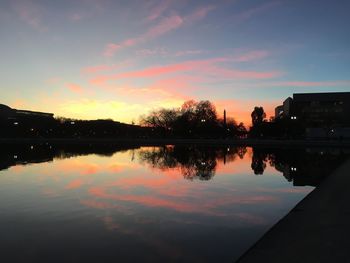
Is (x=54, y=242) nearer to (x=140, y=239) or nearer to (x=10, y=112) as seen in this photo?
(x=140, y=239)

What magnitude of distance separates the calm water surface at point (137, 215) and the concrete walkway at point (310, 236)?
0.68 m

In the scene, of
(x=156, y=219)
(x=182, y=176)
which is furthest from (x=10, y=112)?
(x=156, y=219)

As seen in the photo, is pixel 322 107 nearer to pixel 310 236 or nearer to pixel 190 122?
pixel 190 122

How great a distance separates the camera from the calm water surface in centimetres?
1027

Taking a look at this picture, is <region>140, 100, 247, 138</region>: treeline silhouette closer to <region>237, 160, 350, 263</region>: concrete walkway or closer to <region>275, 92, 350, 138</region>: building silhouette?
<region>275, 92, 350, 138</region>: building silhouette

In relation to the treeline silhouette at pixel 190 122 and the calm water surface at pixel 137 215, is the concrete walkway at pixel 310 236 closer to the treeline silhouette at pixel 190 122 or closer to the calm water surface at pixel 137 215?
the calm water surface at pixel 137 215

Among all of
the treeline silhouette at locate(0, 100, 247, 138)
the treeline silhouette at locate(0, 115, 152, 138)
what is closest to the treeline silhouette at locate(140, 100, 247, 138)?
the treeline silhouette at locate(0, 100, 247, 138)

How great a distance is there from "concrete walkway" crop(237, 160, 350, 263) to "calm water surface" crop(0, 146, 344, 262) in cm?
68

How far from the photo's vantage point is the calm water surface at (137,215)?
1027 cm

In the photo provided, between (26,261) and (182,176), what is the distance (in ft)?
58.3

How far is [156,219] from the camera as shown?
45.5 ft

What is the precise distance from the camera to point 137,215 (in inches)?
571

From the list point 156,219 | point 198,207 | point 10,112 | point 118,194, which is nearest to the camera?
point 156,219

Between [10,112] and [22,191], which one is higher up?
[10,112]
